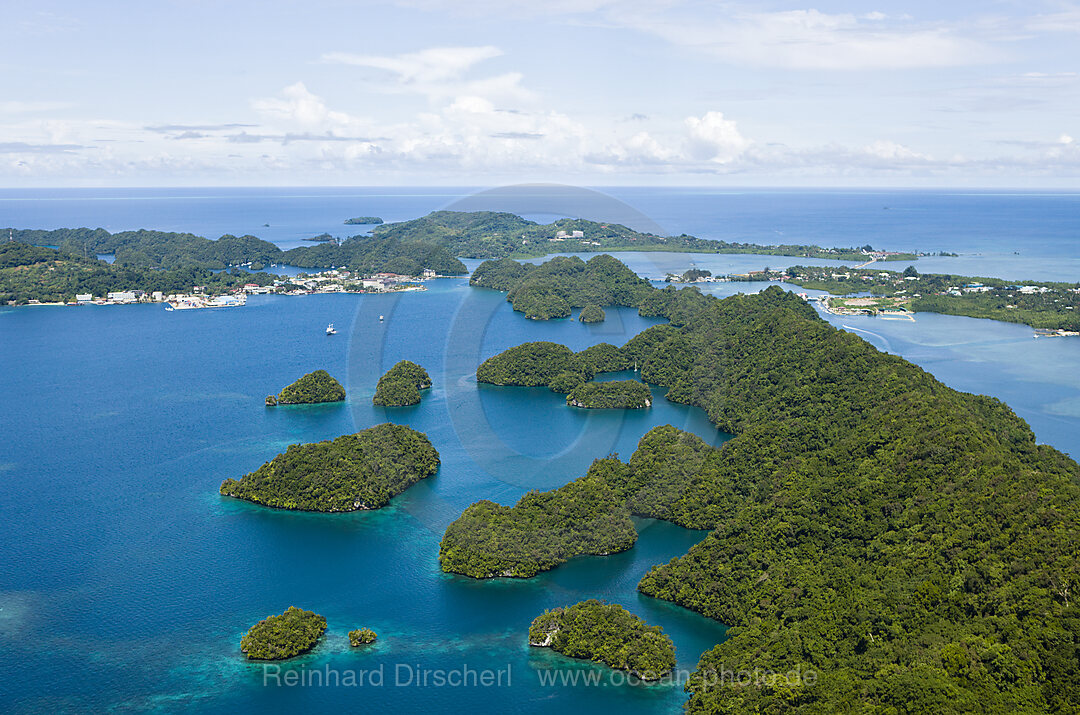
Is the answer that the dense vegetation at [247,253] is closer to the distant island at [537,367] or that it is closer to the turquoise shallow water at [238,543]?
the turquoise shallow water at [238,543]

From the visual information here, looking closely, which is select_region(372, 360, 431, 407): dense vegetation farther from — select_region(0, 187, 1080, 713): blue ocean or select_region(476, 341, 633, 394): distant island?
select_region(476, 341, 633, 394): distant island

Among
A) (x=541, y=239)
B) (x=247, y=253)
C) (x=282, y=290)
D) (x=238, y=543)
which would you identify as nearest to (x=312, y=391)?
(x=238, y=543)

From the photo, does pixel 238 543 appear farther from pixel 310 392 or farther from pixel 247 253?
pixel 247 253

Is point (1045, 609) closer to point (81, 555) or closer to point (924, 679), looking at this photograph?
point (924, 679)

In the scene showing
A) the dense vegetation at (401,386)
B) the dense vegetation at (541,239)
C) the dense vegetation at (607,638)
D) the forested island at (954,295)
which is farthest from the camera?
the dense vegetation at (541,239)

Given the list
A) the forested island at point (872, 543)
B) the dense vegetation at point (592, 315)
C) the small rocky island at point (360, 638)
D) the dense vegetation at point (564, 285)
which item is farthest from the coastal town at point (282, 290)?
the small rocky island at point (360, 638)
